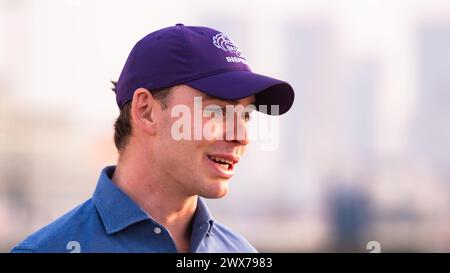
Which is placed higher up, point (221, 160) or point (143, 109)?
point (143, 109)

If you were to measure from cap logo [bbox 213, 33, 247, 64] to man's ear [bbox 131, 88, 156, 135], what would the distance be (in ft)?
1.07

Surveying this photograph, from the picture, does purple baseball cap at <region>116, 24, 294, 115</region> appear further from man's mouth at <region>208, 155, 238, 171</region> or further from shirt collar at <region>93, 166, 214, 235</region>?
shirt collar at <region>93, 166, 214, 235</region>

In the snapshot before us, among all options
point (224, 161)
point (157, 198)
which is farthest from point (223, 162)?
point (157, 198)

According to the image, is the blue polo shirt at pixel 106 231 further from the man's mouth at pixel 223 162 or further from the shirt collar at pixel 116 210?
the man's mouth at pixel 223 162

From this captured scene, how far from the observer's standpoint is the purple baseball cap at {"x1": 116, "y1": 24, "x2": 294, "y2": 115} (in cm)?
231

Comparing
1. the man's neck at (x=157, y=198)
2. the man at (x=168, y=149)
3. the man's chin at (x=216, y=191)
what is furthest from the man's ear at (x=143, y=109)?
the man's chin at (x=216, y=191)

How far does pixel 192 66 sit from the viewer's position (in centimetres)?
233

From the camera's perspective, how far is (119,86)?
2490 millimetres

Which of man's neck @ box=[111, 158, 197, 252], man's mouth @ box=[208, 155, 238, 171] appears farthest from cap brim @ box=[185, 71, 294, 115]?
man's neck @ box=[111, 158, 197, 252]

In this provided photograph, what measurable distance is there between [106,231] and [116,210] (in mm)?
82

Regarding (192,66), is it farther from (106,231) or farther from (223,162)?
(106,231)

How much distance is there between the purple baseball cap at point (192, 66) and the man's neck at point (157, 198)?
1.00ft

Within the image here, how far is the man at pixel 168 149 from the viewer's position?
2.26 meters
